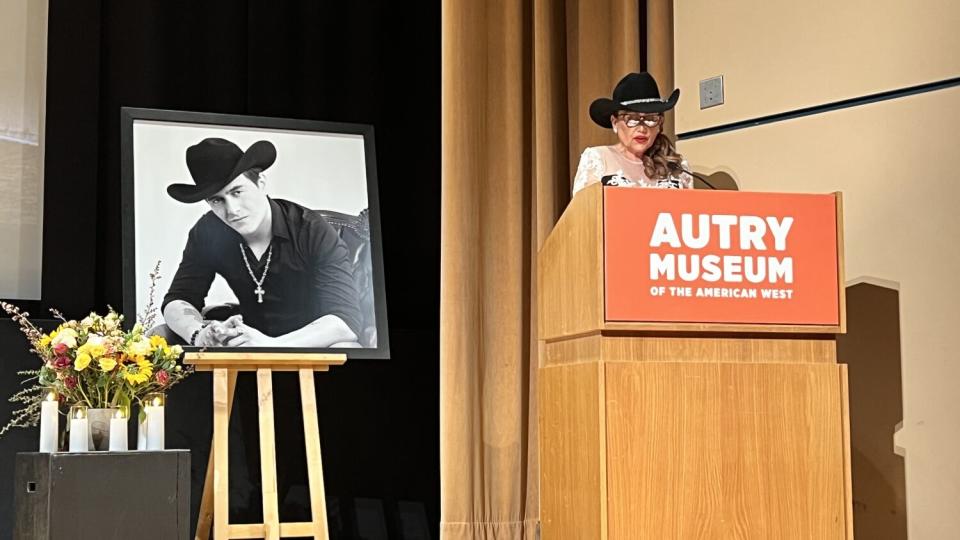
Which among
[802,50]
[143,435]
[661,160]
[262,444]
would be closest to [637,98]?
[661,160]

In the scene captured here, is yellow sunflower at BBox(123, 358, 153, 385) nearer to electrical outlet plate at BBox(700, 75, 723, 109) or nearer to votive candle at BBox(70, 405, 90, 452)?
votive candle at BBox(70, 405, 90, 452)

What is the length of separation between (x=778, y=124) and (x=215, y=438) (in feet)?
6.86

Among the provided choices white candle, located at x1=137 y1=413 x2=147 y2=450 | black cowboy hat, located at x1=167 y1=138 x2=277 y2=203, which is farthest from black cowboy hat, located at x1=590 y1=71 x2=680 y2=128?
white candle, located at x1=137 y1=413 x2=147 y2=450

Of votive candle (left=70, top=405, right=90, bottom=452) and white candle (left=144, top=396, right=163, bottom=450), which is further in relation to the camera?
white candle (left=144, top=396, right=163, bottom=450)

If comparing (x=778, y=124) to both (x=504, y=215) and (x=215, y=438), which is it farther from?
(x=215, y=438)

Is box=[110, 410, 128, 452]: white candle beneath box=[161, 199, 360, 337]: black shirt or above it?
beneath

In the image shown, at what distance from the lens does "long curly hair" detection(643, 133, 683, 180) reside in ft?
10.6

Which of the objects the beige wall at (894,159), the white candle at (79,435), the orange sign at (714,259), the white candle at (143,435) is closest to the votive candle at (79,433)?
the white candle at (79,435)

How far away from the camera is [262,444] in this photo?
342cm

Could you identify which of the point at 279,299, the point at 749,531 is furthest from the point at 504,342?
the point at 749,531

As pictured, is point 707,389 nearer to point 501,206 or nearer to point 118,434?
point 118,434

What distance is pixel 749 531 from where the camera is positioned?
2.44m

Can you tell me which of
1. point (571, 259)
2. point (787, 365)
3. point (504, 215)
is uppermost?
point (504, 215)

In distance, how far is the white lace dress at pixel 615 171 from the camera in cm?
323
